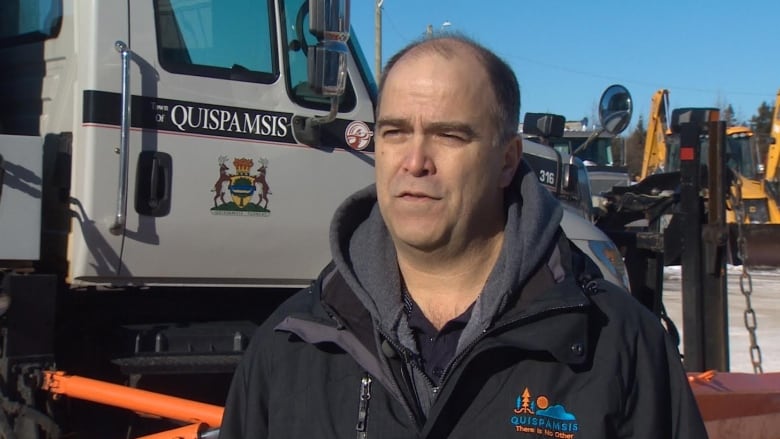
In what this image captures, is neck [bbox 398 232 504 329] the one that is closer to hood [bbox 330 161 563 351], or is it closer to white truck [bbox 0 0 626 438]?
hood [bbox 330 161 563 351]

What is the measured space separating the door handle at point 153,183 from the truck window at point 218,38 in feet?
1.26

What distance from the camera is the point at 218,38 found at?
12.8ft

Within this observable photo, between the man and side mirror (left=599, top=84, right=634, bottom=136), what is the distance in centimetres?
380

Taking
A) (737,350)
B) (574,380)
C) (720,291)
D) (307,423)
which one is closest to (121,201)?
(307,423)

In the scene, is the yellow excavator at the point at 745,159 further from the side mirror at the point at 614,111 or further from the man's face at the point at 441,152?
the man's face at the point at 441,152

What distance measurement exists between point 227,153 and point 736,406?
2.36m

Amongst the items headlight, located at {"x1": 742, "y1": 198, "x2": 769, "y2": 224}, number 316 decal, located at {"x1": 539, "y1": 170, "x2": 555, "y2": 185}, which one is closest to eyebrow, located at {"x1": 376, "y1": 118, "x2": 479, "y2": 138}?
number 316 decal, located at {"x1": 539, "y1": 170, "x2": 555, "y2": 185}

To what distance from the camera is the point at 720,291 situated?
5121 millimetres

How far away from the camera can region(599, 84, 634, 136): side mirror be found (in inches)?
222

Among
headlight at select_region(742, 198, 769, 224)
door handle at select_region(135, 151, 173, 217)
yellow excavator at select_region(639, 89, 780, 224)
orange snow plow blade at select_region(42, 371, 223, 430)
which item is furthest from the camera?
yellow excavator at select_region(639, 89, 780, 224)

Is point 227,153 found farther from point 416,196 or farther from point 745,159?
point 745,159

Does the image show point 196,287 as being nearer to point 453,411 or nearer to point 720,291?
point 453,411

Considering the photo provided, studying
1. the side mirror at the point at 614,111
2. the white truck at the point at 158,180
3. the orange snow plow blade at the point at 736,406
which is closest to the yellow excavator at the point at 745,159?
the side mirror at the point at 614,111

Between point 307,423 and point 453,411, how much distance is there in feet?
1.01
